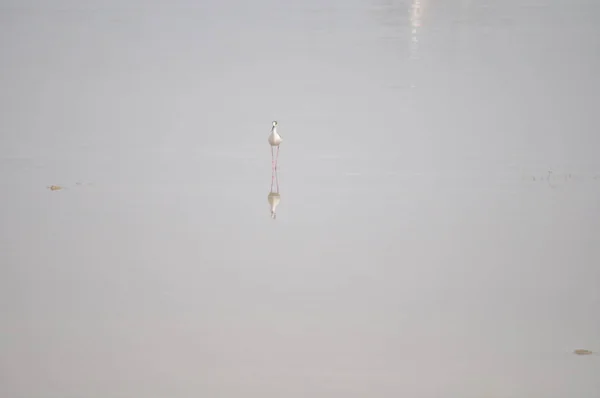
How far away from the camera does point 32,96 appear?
17.5 ft

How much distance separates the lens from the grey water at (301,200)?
86.0 inches

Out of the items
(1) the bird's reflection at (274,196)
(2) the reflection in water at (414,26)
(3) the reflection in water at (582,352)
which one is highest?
(2) the reflection in water at (414,26)

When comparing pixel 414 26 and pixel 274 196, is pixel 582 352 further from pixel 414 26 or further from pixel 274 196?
pixel 414 26

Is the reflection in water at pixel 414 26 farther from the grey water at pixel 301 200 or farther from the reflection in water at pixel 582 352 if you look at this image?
the reflection in water at pixel 582 352

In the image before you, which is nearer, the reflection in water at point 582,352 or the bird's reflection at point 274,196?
the reflection in water at point 582,352

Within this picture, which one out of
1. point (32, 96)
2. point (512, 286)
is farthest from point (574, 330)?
point (32, 96)

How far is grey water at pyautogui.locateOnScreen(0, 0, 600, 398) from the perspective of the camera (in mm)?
2184

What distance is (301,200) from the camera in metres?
3.84

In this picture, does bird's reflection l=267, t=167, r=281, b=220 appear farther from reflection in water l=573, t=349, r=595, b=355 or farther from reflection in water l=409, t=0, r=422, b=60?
reflection in water l=409, t=0, r=422, b=60

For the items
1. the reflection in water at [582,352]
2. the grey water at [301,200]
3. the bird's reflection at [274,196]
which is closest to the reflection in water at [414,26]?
the grey water at [301,200]

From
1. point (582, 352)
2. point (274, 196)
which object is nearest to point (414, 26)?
point (274, 196)

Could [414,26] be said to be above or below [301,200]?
above

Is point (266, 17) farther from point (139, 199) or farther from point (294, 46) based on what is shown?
point (139, 199)

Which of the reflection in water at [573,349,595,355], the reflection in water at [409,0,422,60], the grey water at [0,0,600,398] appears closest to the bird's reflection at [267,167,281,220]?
the grey water at [0,0,600,398]
